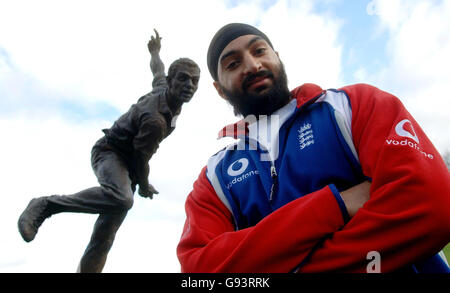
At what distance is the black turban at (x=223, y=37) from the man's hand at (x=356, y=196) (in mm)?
1037

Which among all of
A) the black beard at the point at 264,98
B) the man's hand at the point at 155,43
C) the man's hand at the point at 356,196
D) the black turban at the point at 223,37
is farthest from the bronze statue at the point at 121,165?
the man's hand at the point at 356,196

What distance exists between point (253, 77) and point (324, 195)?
2.37ft

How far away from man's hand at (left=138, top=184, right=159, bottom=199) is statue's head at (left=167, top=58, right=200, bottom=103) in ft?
4.13

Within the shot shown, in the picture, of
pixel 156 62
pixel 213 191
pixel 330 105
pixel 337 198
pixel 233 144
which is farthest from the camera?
pixel 156 62

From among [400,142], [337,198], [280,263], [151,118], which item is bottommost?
[280,263]

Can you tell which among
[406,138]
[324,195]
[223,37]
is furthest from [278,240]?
[223,37]

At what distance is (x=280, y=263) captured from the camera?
988 millimetres

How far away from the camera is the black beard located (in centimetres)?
153

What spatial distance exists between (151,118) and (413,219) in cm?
319

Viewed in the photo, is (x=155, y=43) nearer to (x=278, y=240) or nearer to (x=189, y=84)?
(x=189, y=84)

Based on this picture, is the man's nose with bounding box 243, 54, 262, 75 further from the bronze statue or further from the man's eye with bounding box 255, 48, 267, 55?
the bronze statue

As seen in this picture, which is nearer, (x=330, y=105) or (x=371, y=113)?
(x=371, y=113)
